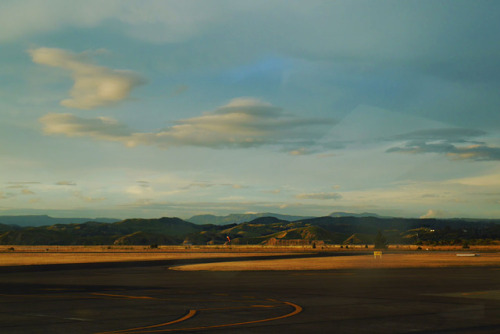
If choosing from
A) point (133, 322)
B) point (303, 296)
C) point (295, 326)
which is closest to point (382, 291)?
point (303, 296)

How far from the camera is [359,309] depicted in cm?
1947

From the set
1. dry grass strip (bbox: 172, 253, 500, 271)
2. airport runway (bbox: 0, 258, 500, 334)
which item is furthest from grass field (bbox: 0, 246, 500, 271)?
airport runway (bbox: 0, 258, 500, 334)

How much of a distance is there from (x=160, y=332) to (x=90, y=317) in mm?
4182

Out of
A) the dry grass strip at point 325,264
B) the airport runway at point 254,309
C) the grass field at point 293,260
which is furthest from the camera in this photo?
the grass field at point 293,260

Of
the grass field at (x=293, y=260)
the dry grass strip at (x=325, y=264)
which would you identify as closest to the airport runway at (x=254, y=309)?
the dry grass strip at (x=325, y=264)

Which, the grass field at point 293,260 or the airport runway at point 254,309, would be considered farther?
the grass field at point 293,260

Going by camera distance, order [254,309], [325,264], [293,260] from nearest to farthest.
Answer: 1. [254,309]
2. [325,264]
3. [293,260]

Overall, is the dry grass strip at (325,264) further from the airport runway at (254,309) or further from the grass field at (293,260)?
the airport runway at (254,309)

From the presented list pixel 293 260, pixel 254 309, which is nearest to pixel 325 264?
pixel 293 260

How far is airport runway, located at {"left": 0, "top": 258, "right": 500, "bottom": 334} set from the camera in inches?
600

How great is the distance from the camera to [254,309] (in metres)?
19.5

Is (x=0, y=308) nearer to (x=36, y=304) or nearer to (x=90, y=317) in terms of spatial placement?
(x=36, y=304)

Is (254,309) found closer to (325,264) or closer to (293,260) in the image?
(325,264)

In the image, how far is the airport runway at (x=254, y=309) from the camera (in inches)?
600
